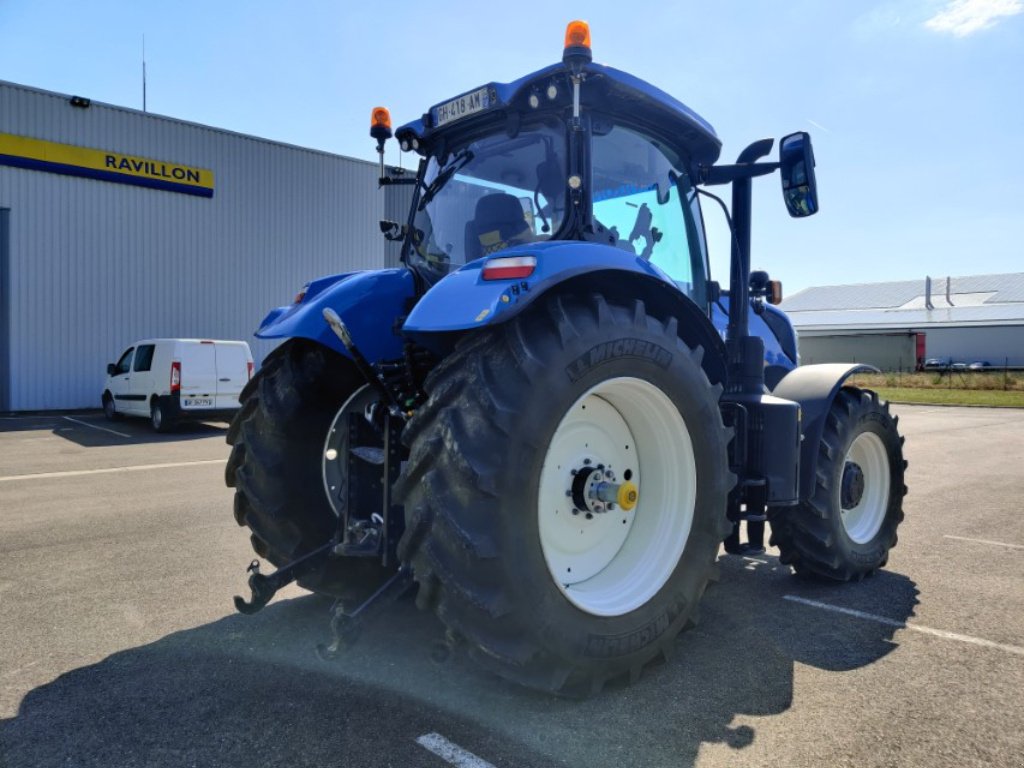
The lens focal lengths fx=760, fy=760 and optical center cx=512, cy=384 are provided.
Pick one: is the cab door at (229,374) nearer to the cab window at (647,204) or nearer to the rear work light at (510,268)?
the cab window at (647,204)

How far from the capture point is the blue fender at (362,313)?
3494 millimetres

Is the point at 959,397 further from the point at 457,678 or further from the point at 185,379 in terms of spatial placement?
the point at 457,678

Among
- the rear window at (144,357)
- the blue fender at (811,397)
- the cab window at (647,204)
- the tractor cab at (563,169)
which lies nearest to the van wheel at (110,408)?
the rear window at (144,357)

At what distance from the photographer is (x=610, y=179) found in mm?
3664

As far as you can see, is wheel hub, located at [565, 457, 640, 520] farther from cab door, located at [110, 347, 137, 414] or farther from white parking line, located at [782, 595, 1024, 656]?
cab door, located at [110, 347, 137, 414]

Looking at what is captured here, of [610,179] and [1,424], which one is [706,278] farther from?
[1,424]

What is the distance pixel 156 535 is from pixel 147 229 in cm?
1471

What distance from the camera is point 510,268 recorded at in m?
2.74

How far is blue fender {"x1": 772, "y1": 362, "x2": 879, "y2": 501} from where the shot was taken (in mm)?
4195

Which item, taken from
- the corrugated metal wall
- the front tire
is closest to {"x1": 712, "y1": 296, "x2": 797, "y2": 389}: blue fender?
the front tire

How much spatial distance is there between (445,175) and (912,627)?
10.8 feet

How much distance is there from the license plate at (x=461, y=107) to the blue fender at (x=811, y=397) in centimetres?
237

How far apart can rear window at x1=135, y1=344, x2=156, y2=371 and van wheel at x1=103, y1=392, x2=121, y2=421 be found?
141 centimetres

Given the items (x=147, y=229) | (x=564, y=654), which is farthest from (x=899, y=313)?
(x=564, y=654)
